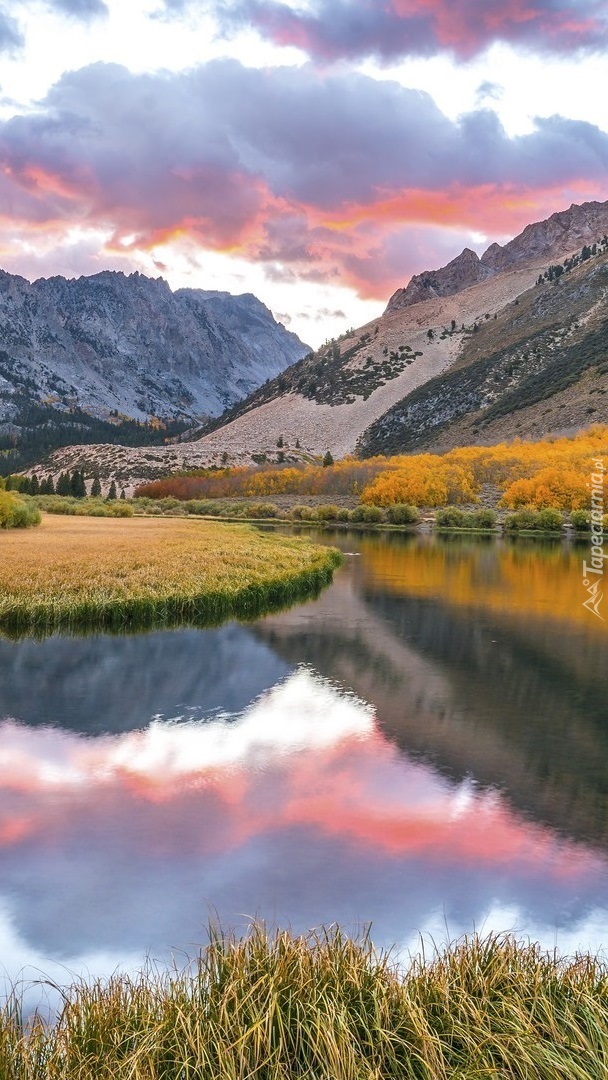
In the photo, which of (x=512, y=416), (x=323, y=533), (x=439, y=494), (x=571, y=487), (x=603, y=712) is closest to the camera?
(x=603, y=712)

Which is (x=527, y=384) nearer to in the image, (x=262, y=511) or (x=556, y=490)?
(x=556, y=490)

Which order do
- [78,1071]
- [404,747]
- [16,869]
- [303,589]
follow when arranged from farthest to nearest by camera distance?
[303,589]
[404,747]
[16,869]
[78,1071]

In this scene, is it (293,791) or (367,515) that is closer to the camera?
(293,791)

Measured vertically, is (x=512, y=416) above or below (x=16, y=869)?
above

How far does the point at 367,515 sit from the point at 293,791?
8353cm

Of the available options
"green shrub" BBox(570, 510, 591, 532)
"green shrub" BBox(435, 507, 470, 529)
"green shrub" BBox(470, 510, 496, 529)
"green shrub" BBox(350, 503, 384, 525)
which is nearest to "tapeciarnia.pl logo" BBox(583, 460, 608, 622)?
"green shrub" BBox(570, 510, 591, 532)

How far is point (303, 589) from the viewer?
1412 inches

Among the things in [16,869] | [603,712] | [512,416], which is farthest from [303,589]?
[512,416]

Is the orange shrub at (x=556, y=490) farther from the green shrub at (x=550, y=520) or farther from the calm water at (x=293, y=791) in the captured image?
the calm water at (x=293, y=791)

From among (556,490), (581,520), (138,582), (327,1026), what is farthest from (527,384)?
(327,1026)

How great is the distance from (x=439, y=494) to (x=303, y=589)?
68713 mm

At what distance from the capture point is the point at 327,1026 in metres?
5.13

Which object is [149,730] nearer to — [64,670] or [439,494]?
[64,670]

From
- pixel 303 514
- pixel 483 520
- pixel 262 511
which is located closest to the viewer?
pixel 483 520
